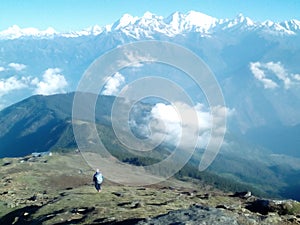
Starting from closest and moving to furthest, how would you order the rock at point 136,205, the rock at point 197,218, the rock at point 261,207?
1. the rock at point 197,218
2. the rock at point 261,207
3. the rock at point 136,205

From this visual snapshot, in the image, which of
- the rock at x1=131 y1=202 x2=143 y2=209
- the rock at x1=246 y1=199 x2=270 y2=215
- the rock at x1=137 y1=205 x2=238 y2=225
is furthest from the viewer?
the rock at x1=131 y1=202 x2=143 y2=209

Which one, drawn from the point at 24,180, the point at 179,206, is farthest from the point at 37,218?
the point at 24,180

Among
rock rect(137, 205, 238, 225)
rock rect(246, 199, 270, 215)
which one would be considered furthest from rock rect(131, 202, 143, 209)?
rock rect(137, 205, 238, 225)

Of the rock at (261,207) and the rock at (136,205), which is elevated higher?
the rock at (261,207)

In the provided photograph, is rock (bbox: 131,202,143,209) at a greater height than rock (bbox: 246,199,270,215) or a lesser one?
lesser

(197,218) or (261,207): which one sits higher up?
(261,207)

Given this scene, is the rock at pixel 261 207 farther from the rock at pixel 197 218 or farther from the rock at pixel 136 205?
the rock at pixel 136 205

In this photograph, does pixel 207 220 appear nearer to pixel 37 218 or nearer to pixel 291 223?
pixel 291 223

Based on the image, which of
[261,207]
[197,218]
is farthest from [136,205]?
[197,218]

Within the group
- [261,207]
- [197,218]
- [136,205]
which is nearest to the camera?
[197,218]

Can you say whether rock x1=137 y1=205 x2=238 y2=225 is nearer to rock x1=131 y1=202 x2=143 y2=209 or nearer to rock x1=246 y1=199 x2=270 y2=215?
rock x1=246 y1=199 x2=270 y2=215

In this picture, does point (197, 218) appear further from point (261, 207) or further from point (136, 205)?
→ point (136, 205)

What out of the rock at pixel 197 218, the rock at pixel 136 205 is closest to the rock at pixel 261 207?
the rock at pixel 197 218

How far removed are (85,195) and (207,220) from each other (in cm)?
4124
